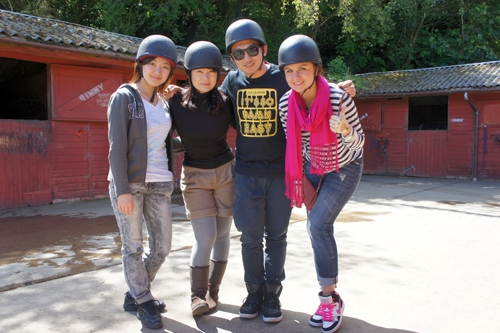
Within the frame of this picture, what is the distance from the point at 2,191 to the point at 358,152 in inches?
273

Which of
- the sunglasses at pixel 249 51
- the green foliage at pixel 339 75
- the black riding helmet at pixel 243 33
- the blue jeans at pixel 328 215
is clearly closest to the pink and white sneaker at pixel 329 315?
the blue jeans at pixel 328 215

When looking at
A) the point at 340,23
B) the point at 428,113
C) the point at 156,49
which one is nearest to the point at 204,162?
the point at 156,49

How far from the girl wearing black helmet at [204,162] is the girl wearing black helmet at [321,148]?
475mm

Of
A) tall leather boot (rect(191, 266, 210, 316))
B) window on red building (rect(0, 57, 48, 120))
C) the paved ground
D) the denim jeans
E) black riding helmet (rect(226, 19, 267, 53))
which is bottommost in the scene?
the paved ground

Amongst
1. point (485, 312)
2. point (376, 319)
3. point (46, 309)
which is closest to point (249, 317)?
point (376, 319)

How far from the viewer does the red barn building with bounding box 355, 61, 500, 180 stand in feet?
44.5

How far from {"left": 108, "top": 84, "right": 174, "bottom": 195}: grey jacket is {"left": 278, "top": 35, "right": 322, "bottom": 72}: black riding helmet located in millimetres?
954

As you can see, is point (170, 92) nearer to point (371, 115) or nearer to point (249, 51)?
point (249, 51)

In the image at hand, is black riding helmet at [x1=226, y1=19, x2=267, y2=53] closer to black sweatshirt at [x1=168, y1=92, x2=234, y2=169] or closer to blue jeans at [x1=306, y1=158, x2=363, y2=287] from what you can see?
black sweatshirt at [x1=168, y1=92, x2=234, y2=169]

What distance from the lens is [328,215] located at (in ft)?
8.90

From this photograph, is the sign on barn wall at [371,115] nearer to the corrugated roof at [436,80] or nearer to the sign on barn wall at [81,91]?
the corrugated roof at [436,80]

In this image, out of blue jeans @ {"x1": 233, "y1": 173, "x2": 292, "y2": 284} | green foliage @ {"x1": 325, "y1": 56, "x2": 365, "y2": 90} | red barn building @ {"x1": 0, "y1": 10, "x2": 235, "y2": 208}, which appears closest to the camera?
blue jeans @ {"x1": 233, "y1": 173, "x2": 292, "y2": 284}

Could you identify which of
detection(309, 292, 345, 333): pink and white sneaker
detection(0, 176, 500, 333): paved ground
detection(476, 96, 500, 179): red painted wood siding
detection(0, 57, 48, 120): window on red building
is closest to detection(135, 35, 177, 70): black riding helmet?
detection(0, 176, 500, 333): paved ground

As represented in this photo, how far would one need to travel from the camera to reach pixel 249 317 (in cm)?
289
